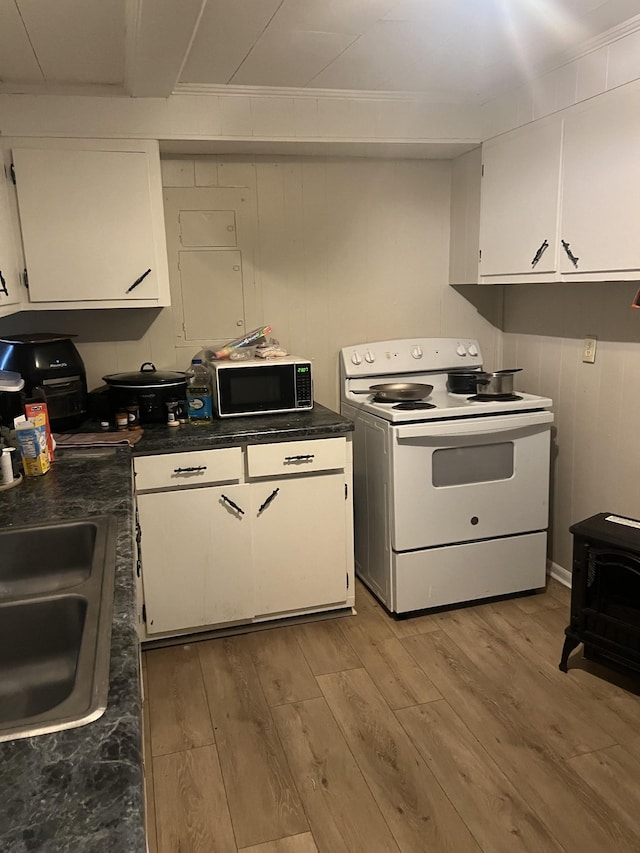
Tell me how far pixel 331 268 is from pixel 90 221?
1157mm

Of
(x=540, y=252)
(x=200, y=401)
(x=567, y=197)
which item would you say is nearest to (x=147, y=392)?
(x=200, y=401)

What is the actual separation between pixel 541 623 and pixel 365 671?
2.69 feet

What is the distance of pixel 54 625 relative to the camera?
1.25 meters

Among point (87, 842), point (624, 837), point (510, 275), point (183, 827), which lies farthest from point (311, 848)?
point (510, 275)

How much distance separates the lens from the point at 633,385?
2582 millimetres

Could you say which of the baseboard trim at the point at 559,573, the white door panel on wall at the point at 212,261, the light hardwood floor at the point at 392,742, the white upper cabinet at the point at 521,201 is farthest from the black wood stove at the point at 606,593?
the white door panel on wall at the point at 212,261

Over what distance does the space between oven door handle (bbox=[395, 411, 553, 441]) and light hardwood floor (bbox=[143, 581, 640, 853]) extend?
0.81m

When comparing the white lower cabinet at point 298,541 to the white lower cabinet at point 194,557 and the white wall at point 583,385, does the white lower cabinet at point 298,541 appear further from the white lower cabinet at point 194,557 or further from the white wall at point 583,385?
the white wall at point 583,385

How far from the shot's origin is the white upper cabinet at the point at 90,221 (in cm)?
249

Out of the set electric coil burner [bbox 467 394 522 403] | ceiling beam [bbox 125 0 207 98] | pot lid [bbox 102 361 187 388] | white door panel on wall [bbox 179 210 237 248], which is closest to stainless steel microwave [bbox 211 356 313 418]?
pot lid [bbox 102 361 187 388]

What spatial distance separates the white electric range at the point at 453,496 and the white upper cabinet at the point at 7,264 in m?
1.47

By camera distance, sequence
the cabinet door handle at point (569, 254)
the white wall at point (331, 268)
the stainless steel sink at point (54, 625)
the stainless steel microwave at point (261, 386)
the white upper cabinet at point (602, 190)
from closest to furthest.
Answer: the stainless steel sink at point (54, 625) → the white upper cabinet at point (602, 190) → the cabinet door handle at point (569, 254) → the stainless steel microwave at point (261, 386) → the white wall at point (331, 268)

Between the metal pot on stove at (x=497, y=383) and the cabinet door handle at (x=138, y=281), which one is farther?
the metal pot on stove at (x=497, y=383)

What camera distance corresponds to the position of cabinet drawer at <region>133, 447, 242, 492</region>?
2.45 meters
